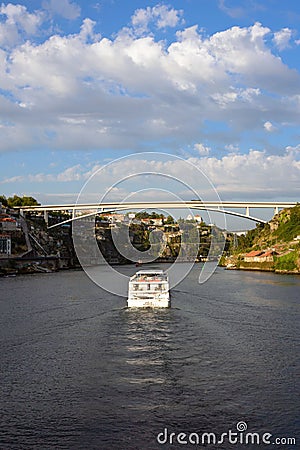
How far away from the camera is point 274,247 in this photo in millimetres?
51281

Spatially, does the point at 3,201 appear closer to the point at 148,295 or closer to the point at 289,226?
the point at 289,226

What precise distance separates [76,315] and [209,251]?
4828 centimetres

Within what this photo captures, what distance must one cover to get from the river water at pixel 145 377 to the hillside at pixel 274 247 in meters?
27.1

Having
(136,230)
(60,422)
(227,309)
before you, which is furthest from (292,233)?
(60,422)

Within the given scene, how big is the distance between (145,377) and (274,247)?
142 ft

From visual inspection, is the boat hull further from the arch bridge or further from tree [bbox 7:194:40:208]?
tree [bbox 7:194:40:208]

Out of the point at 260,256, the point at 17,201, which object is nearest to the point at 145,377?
the point at 260,256

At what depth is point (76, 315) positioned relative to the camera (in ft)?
56.0

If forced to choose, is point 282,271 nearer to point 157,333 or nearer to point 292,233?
point 292,233

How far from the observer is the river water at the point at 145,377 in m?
7.21

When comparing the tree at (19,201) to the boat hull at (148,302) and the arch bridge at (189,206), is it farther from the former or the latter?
the boat hull at (148,302)

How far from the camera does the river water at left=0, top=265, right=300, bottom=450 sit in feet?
23.6

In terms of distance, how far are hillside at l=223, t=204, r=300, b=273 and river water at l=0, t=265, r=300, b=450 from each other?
88.7ft

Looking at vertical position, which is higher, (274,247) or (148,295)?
(274,247)
